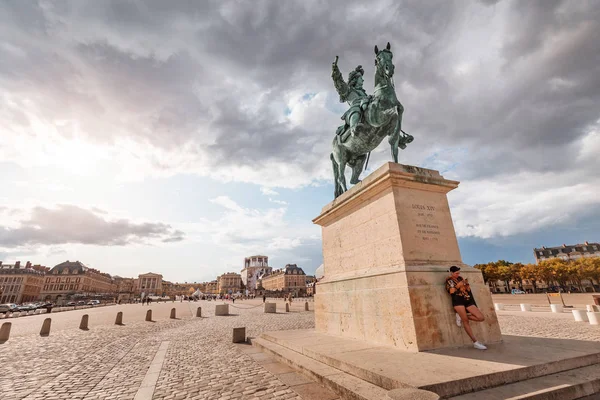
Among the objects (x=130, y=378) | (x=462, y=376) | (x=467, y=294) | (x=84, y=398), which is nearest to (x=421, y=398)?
(x=462, y=376)

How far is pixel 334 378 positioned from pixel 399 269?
241 centimetres

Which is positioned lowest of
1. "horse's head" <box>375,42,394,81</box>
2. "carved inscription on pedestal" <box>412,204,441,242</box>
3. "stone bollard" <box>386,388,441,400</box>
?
"stone bollard" <box>386,388,441,400</box>

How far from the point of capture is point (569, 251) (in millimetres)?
115875

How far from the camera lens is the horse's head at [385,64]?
788cm

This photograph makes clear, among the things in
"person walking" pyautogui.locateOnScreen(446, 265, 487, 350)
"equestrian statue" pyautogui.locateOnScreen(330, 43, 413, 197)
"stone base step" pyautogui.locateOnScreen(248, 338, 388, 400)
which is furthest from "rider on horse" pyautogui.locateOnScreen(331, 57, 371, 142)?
"stone base step" pyautogui.locateOnScreen(248, 338, 388, 400)

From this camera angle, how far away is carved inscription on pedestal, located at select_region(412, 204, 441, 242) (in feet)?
20.6

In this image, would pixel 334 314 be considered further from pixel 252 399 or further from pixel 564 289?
pixel 564 289

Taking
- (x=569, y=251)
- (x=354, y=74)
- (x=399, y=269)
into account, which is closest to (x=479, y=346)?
(x=399, y=269)

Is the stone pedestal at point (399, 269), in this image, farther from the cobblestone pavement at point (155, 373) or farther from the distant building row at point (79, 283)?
the distant building row at point (79, 283)

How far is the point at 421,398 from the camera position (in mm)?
2826

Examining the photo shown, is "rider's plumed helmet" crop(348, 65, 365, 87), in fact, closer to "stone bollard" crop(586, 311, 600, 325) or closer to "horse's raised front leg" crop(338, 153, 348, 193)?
"horse's raised front leg" crop(338, 153, 348, 193)

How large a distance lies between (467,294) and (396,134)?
453 cm

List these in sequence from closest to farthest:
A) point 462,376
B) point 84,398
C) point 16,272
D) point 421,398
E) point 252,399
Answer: point 421,398
point 462,376
point 252,399
point 84,398
point 16,272

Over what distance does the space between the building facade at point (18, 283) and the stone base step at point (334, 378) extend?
5855 inches
